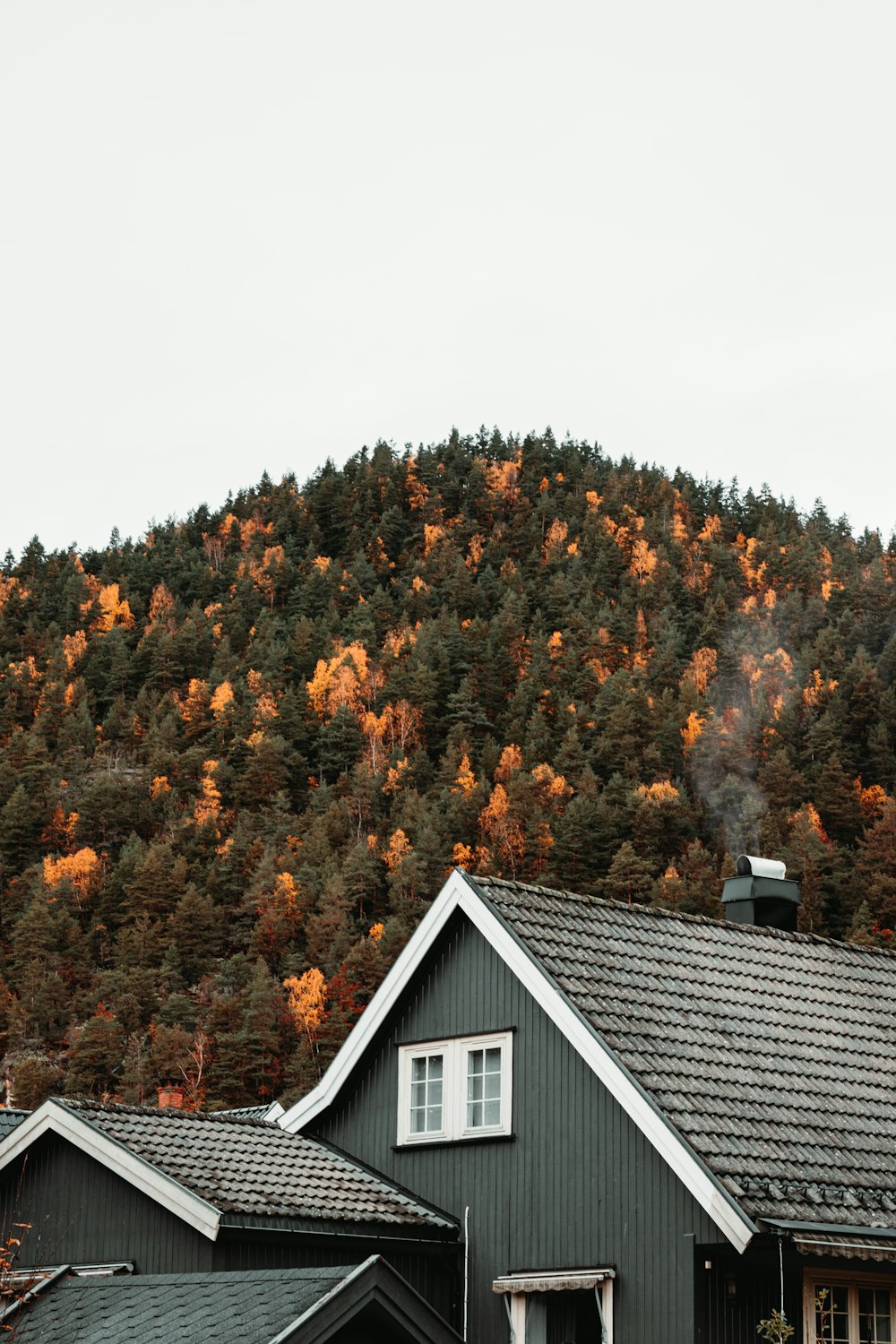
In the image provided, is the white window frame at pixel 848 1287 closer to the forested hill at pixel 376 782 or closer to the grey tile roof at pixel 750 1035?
the grey tile roof at pixel 750 1035

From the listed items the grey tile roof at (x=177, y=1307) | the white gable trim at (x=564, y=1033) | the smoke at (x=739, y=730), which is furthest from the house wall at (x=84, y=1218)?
the smoke at (x=739, y=730)

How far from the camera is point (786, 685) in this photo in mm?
152250

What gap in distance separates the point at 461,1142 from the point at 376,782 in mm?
133130

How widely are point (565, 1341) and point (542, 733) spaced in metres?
137

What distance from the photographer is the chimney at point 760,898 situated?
2147cm

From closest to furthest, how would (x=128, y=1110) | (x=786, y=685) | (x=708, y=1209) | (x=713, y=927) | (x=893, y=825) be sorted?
(x=708, y=1209) → (x=128, y=1110) → (x=713, y=927) → (x=893, y=825) → (x=786, y=685)

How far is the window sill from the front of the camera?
17.7 m

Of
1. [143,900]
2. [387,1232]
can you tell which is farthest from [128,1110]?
[143,900]

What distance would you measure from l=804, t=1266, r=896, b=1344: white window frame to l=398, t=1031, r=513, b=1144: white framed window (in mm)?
3276

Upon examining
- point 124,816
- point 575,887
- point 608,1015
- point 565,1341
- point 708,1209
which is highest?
point 124,816

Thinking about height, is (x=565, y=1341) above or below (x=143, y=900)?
below

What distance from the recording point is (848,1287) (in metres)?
16.1

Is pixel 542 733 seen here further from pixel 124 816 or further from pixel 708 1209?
pixel 708 1209

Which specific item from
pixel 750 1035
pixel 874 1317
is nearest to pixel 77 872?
pixel 750 1035
